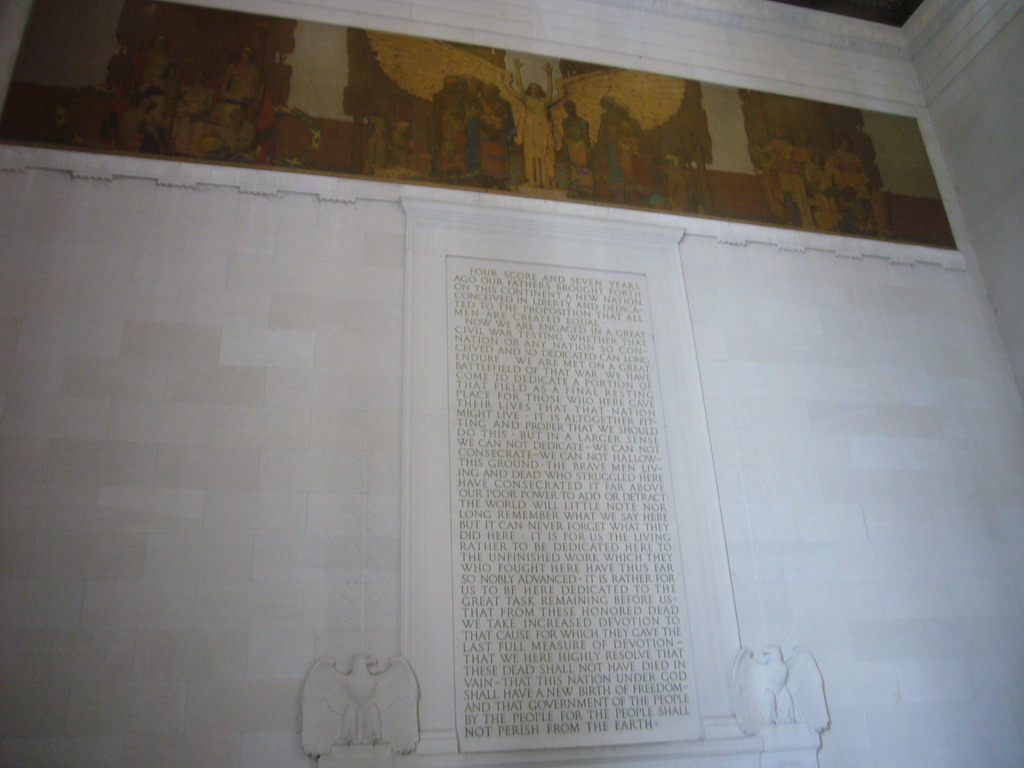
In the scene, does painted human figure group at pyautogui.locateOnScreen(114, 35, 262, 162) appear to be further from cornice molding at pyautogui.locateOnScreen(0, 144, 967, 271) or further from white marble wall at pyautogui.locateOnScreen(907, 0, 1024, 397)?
white marble wall at pyautogui.locateOnScreen(907, 0, 1024, 397)

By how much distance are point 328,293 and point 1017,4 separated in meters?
8.90

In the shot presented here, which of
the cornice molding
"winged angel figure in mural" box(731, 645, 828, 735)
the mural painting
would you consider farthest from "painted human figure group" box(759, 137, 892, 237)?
"winged angel figure in mural" box(731, 645, 828, 735)

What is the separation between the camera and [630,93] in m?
9.78

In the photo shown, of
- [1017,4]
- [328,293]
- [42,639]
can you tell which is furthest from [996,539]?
[42,639]

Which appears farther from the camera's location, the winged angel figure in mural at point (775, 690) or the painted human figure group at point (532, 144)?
the painted human figure group at point (532, 144)

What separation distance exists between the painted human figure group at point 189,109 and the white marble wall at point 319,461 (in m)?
0.31

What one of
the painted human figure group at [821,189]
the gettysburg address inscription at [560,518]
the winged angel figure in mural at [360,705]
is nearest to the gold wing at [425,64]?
the gettysburg address inscription at [560,518]

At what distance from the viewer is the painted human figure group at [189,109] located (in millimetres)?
7922

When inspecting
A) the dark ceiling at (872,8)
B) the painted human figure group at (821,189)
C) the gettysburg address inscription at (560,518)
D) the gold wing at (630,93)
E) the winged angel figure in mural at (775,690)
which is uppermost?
the dark ceiling at (872,8)

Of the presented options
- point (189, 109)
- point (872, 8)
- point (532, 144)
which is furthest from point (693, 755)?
point (872, 8)

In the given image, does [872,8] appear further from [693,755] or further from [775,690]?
[693,755]

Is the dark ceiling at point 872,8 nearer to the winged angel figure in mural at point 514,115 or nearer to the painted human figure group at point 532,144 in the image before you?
the winged angel figure in mural at point 514,115

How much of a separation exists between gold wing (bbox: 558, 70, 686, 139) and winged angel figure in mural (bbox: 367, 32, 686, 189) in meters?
0.01

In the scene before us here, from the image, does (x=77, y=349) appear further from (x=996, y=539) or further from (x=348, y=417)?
(x=996, y=539)
